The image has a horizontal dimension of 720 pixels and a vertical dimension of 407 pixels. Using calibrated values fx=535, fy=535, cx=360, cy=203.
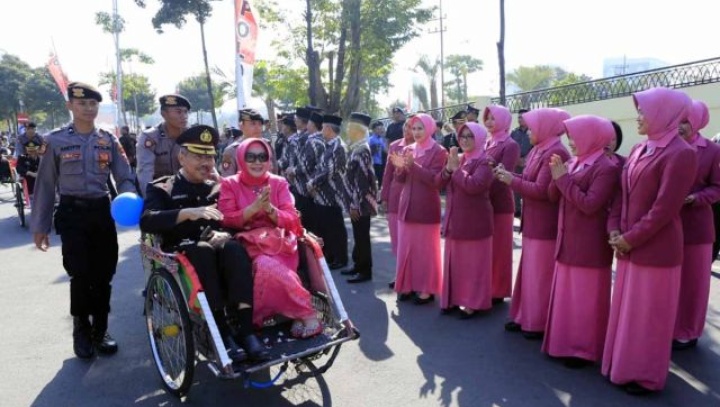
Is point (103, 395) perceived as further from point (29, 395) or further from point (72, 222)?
point (72, 222)

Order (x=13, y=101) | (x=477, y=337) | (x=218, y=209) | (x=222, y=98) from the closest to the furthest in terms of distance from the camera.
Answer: (x=218, y=209) → (x=477, y=337) → (x=222, y=98) → (x=13, y=101)

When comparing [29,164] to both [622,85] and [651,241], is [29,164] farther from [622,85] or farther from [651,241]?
[622,85]

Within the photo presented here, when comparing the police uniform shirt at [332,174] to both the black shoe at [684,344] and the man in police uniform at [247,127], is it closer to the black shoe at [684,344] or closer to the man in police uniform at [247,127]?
the man in police uniform at [247,127]

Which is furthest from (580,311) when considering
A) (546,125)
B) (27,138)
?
(27,138)

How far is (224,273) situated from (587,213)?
7.82 feet

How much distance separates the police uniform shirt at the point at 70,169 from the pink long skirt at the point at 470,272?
119 inches

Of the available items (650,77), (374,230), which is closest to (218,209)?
(374,230)

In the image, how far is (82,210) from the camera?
4.11 metres

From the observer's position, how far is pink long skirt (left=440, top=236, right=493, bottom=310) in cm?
486

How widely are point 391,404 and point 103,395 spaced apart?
1.90 metres

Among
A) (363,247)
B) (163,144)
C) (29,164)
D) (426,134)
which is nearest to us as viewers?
(163,144)

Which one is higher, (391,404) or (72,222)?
(72,222)

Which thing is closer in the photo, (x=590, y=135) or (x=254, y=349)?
(x=254, y=349)

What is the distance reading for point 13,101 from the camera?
4809 centimetres
